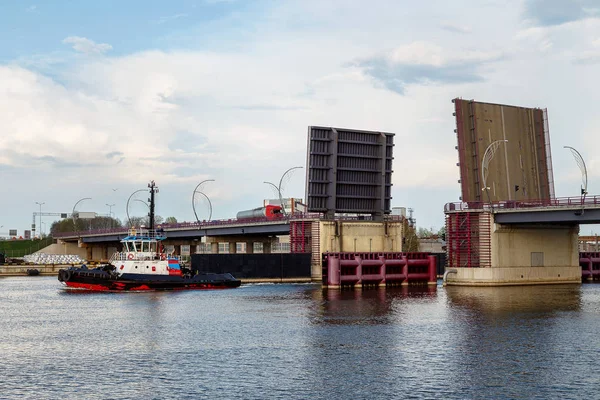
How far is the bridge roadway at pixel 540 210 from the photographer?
68844mm

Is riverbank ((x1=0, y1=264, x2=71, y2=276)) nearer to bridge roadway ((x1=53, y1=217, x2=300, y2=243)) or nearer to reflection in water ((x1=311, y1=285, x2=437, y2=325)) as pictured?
bridge roadway ((x1=53, y1=217, x2=300, y2=243))

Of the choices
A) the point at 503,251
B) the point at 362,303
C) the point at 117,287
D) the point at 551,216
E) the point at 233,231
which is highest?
the point at 233,231

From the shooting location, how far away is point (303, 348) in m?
39.9

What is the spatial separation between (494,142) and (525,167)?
6530mm

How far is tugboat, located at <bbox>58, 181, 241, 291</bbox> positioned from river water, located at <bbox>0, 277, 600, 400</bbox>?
32.8 ft

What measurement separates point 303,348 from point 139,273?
40.7 meters

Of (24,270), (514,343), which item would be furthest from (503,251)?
(24,270)

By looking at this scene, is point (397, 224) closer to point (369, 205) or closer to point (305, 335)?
point (369, 205)

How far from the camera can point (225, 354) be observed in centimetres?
3809

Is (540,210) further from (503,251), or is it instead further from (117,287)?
(117,287)

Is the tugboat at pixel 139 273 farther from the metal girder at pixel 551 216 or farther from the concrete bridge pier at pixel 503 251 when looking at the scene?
the metal girder at pixel 551 216

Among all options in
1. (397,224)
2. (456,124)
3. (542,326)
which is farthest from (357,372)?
(397,224)

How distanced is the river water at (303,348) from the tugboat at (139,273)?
998 cm

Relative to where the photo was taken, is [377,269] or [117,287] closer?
[117,287]
